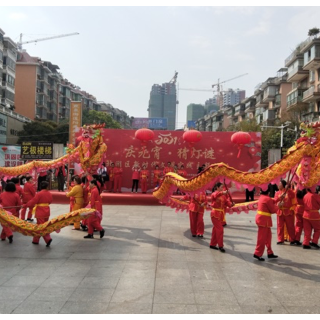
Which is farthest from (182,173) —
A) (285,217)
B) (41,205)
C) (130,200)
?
(41,205)

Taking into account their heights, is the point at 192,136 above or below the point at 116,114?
below

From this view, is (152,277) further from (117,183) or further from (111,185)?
(111,185)

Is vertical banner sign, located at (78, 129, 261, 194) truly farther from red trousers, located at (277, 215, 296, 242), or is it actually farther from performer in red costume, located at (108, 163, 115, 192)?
red trousers, located at (277, 215, 296, 242)

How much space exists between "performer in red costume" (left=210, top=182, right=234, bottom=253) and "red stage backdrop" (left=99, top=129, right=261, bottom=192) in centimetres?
881

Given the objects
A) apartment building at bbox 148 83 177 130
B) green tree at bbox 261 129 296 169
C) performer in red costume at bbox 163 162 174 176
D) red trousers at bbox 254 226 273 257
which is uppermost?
apartment building at bbox 148 83 177 130

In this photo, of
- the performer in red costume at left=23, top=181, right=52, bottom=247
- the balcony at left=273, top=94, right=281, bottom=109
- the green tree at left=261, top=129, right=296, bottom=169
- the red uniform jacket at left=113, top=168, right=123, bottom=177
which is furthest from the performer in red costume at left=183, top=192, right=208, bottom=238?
the balcony at left=273, top=94, right=281, bottom=109

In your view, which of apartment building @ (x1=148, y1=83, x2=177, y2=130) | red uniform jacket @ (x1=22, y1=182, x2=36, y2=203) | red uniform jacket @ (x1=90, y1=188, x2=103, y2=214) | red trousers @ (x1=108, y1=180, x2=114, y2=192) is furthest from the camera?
apartment building @ (x1=148, y1=83, x2=177, y2=130)

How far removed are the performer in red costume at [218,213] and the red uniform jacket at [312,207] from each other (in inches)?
59.0

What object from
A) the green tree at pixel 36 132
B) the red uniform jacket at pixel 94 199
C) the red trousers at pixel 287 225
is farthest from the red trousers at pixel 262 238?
the green tree at pixel 36 132

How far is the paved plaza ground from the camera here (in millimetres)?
3537

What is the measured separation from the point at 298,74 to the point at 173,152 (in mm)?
24569

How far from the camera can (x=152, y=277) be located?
4.50 meters
